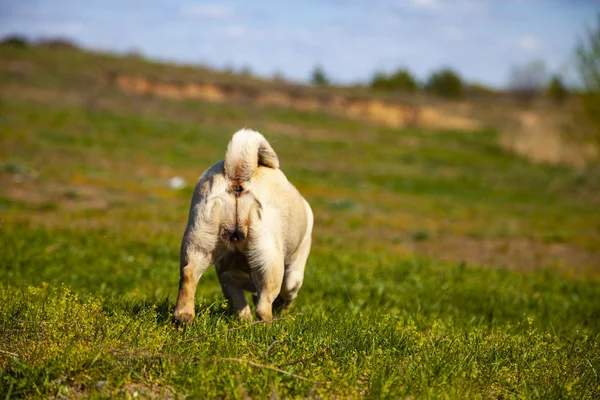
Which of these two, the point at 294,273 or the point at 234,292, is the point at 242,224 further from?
the point at 294,273

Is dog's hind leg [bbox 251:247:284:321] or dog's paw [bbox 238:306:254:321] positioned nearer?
dog's hind leg [bbox 251:247:284:321]

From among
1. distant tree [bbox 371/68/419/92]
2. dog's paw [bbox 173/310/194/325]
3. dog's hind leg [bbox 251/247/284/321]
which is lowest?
dog's paw [bbox 173/310/194/325]

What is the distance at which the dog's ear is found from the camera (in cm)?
633

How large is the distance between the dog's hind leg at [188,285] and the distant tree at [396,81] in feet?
279

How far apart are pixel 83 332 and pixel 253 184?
194cm

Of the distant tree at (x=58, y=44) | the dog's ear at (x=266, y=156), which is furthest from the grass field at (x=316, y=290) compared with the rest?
the distant tree at (x=58, y=44)

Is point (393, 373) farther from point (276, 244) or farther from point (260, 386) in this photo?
point (276, 244)

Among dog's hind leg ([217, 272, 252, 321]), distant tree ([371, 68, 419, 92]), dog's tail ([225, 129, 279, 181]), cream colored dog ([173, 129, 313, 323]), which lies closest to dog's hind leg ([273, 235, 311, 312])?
dog's hind leg ([217, 272, 252, 321])

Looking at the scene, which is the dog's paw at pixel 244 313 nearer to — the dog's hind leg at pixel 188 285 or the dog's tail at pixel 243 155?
the dog's hind leg at pixel 188 285

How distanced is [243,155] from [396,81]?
86407 millimetres

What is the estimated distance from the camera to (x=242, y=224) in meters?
5.79

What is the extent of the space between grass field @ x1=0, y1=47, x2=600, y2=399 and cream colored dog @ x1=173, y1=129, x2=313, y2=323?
0.37 m

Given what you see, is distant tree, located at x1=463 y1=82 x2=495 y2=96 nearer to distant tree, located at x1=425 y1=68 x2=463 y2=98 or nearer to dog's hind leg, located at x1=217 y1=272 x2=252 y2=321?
distant tree, located at x1=425 y1=68 x2=463 y2=98

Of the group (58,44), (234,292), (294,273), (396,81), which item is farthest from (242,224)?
(396,81)
